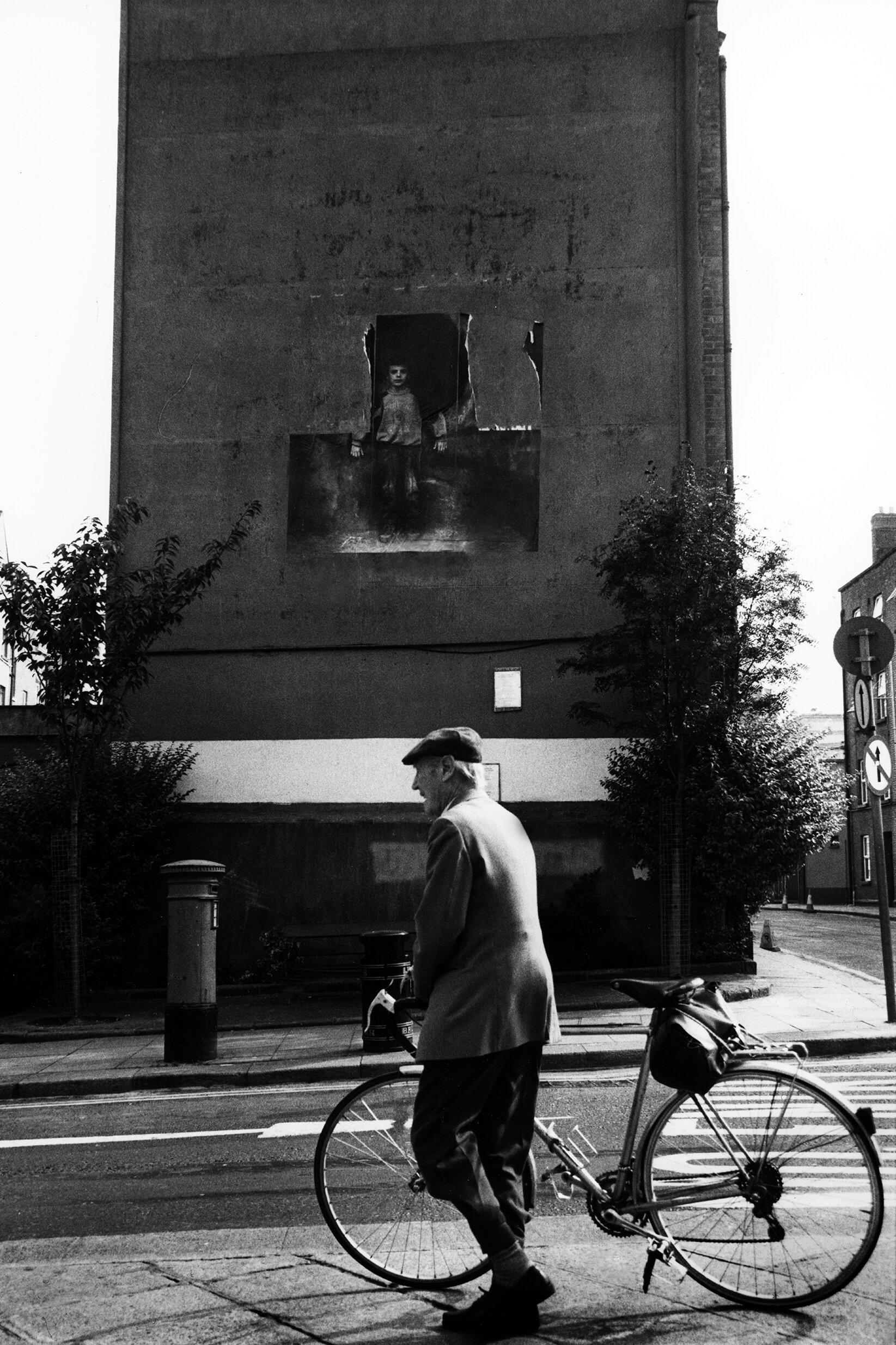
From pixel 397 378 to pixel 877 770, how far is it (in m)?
10.5

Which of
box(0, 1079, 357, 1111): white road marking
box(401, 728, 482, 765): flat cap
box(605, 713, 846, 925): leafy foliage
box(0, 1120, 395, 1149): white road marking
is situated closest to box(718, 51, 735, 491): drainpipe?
box(605, 713, 846, 925): leafy foliage

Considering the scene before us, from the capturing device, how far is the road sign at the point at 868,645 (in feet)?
40.7

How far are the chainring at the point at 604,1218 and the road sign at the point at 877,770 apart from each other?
8.26 meters

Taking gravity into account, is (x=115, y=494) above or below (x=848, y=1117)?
above

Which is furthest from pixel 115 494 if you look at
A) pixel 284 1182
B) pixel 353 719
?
pixel 284 1182

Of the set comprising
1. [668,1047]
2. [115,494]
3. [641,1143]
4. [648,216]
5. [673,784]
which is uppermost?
[648,216]

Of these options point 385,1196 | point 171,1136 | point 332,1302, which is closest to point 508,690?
point 171,1136

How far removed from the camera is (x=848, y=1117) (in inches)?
160

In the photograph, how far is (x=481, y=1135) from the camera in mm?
4312

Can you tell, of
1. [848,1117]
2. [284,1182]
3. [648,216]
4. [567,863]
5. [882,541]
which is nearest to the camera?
[848,1117]

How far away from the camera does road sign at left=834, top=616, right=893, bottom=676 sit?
40.7 ft

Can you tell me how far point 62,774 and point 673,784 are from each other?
7.28 m

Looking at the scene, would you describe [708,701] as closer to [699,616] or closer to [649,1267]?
[699,616]

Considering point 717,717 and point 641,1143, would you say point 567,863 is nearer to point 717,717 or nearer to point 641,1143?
point 717,717
